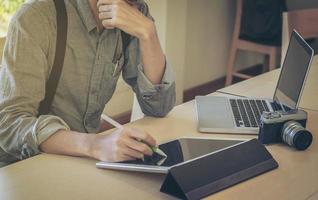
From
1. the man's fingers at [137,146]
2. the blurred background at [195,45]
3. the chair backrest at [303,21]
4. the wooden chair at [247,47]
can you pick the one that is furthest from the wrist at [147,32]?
the wooden chair at [247,47]

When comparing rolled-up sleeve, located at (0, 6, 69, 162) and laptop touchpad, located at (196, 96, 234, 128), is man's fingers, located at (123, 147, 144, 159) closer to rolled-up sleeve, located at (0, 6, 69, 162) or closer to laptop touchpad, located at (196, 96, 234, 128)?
rolled-up sleeve, located at (0, 6, 69, 162)

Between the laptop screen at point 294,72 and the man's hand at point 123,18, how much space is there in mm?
437

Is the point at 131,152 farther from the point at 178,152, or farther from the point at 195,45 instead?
the point at 195,45

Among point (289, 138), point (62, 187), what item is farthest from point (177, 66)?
point (62, 187)

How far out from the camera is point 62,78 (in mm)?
1402

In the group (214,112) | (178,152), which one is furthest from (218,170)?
(214,112)

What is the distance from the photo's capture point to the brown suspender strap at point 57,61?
1350 mm

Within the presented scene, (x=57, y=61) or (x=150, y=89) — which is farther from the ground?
(x=57, y=61)

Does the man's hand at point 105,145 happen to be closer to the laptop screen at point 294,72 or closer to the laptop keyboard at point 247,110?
the laptop keyboard at point 247,110

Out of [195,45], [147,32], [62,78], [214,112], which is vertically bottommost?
[195,45]

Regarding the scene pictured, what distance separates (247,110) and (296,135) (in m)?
0.27

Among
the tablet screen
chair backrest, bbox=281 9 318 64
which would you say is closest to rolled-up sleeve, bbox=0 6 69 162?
the tablet screen

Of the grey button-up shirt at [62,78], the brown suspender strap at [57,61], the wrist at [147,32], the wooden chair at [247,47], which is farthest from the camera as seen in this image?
the wooden chair at [247,47]

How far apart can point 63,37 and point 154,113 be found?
1.14ft
